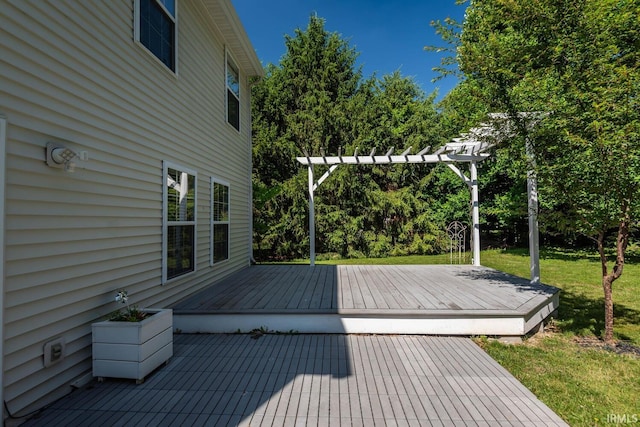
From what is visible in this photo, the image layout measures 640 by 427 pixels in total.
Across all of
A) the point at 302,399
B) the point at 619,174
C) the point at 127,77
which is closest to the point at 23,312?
the point at 302,399

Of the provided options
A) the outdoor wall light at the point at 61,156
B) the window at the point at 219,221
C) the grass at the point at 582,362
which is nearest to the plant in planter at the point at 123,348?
the outdoor wall light at the point at 61,156

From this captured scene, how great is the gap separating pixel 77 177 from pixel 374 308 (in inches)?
126

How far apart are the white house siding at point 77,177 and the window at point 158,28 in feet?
0.47

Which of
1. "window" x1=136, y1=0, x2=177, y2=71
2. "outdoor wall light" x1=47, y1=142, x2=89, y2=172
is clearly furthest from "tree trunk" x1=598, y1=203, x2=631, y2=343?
"window" x1=136, y1=0, x2=177, y2=71

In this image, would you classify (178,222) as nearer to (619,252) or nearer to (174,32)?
(174,32)

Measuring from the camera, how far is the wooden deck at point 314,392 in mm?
2148

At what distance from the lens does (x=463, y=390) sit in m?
2.50

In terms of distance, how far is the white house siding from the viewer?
2070mm

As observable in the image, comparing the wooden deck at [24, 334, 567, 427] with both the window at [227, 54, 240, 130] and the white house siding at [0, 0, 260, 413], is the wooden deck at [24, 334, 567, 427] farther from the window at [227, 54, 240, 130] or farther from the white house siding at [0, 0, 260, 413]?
the window at [227, 54, 240, 130]

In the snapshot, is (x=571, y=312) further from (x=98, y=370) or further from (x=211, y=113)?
(x=211, y=113)

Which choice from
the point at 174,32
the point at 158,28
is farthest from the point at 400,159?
the point at 158,28

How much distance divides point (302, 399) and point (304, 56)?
1303 centimetres

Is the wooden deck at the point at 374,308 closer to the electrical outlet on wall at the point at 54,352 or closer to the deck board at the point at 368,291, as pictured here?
the deck board at the point at 368,291

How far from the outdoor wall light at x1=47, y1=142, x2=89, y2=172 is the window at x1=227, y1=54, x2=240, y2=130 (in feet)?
14.0
